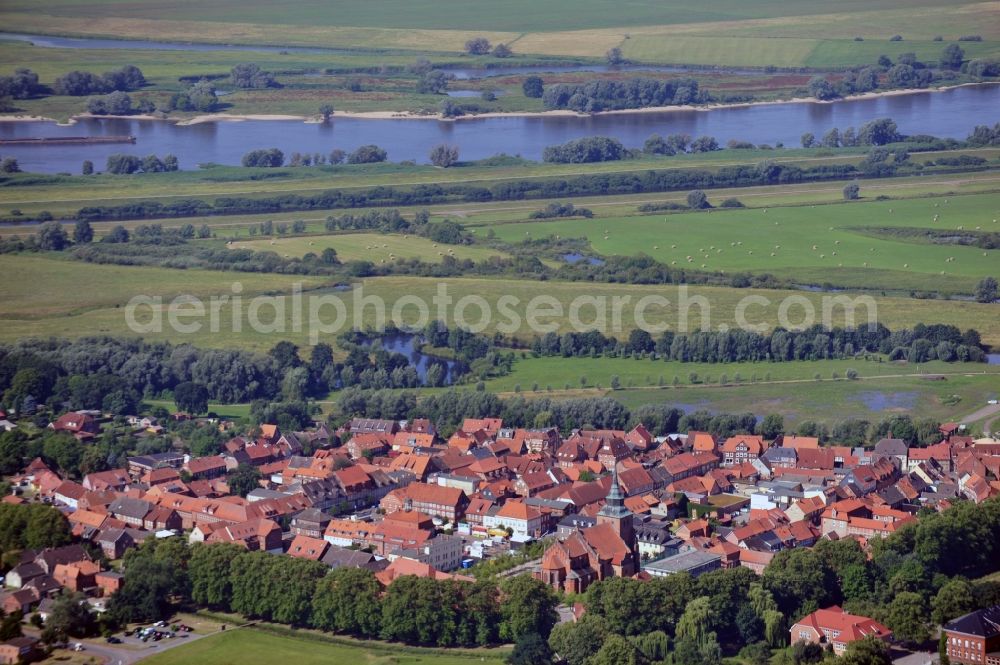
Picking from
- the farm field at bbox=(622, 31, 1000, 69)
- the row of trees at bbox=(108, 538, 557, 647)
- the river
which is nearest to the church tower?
the row of trees at bbox=(108, 538, 557, 647)

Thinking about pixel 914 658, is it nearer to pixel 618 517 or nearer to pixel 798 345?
pixel 618 517

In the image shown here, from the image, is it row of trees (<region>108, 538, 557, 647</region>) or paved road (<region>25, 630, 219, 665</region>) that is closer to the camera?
paved road (<region>25, 630, 219, 665</region>)

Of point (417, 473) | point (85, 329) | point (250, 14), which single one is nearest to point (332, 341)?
point (85, 329)

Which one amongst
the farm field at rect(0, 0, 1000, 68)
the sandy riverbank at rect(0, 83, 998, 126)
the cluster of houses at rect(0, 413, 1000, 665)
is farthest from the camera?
the farm field at rect(0, 0, 1000, 68)

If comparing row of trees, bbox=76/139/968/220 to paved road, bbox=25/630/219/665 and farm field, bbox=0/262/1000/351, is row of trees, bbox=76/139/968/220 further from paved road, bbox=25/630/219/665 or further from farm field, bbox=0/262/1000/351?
paved road, bbox=25/630/219/665

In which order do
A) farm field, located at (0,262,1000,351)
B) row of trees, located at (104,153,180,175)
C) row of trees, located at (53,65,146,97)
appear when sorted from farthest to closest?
row of trees, located at (53,65,146,97), row of trees, located at (104,153,180,175), farm field, located at (0,262,1000,351)

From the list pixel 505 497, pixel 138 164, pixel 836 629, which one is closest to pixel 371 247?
pixel 138 164
